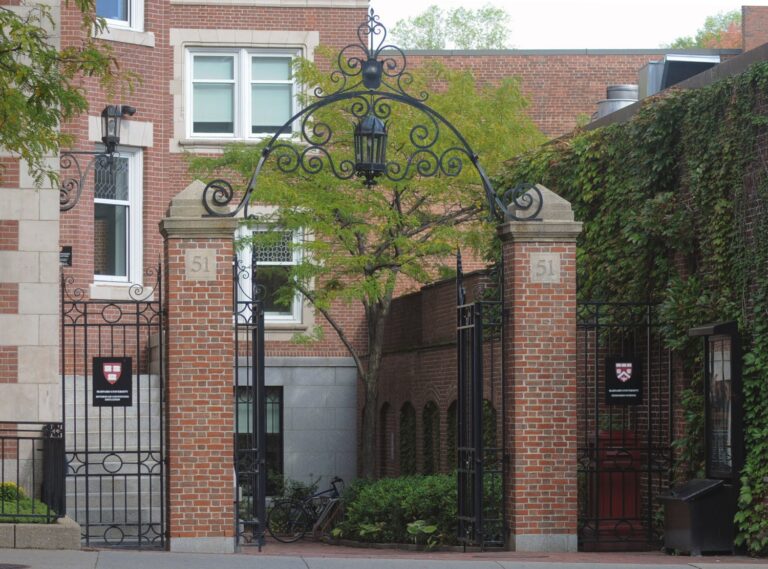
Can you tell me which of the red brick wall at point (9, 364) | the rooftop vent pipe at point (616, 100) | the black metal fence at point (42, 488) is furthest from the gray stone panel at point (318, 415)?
the black metal fence at point (42, 488)

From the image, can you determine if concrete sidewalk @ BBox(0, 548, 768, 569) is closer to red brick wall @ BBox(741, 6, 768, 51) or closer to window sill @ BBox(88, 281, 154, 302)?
window sill @ BBox(88, 281, 154, 302)

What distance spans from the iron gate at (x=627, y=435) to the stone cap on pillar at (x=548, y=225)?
917 millimetres

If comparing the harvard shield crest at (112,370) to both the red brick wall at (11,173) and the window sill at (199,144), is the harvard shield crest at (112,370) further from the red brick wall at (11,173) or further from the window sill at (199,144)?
the window sill at (199,144)

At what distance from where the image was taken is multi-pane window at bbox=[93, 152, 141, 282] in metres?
25.0

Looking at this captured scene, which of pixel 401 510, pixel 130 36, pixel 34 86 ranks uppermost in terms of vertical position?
pixel 130 36

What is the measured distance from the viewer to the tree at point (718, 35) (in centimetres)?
5391

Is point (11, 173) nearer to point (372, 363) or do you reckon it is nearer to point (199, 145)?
point (372, 363)

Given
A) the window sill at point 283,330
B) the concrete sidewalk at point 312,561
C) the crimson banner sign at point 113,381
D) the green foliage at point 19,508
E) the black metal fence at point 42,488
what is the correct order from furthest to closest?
the window sill at point 283,330, the crimson banner sign at point 113,381, the black metal fence at point 42,488, the green foliage at point 19,508, the concrete sidewalk at point 312,561

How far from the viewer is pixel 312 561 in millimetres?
12781

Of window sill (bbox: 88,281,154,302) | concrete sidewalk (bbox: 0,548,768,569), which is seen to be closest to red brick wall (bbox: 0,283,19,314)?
concrete sidewalk (bbox: 0,548,768,569)

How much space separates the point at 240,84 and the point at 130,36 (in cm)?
297

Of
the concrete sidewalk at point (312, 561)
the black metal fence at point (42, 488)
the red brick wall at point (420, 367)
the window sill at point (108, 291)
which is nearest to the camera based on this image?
the concrete sidewalk at point (312, 561)

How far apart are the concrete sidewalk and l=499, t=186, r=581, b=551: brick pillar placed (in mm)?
721

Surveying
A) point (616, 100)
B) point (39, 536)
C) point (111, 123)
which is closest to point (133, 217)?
point (111, 123)
